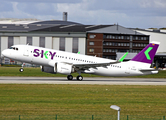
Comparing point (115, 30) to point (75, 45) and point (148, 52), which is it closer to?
point (75, 45)

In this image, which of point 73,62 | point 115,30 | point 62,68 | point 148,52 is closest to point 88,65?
point 73,62

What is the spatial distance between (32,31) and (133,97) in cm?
8713

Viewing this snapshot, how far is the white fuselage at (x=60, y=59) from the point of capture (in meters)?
50.0

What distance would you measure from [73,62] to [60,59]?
7.49 ft

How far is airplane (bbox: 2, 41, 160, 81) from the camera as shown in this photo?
4994 centimetres

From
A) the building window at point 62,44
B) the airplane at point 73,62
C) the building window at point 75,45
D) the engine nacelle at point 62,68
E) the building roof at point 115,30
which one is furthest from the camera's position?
the building roof at point 115,30

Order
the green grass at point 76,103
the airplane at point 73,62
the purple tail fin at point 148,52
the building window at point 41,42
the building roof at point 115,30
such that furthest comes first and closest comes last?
the building roof at point 115,30 → the building window at point 41,42 → the purple tail fin at point 148,52 → the airplane at point 73,62 → the green grass at point 76,103

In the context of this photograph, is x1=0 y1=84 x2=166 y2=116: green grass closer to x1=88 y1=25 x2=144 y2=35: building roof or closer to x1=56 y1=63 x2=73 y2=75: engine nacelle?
x1=56 y1=63 x2=73 y2=75: engine nacelle

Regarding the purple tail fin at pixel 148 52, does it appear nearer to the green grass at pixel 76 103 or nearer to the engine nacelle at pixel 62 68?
the engine nacelle at pixel 62 68

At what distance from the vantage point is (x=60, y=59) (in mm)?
51000

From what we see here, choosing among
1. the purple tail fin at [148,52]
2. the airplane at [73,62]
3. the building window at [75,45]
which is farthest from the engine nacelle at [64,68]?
the building window at [75,45]

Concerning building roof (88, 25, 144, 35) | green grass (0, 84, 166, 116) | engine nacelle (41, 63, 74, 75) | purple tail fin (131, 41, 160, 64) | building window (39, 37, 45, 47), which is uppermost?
building roof (88, 25, 144, 35)

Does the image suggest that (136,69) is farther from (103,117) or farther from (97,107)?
(103,117)

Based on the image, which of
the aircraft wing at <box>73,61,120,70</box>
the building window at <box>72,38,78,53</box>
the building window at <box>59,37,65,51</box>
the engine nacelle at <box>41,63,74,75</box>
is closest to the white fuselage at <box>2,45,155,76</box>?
the aircraft wing at <box>73,61,120,70</box>
